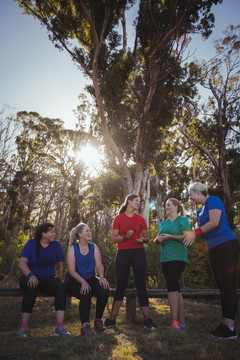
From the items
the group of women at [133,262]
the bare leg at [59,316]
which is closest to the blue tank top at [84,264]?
the group of women at [133,262]

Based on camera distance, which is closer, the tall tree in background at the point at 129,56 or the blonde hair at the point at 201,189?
the blonde hair at the point at 201,189

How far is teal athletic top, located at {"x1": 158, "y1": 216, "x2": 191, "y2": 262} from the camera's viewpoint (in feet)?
11.2

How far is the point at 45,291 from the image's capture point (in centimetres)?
351

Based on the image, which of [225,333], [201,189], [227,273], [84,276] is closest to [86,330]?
[84,276]

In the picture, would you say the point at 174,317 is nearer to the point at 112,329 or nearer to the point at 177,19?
the point at 112,329

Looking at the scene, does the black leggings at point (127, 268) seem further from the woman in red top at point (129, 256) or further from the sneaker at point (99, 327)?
the sneaker at point (99, 327)

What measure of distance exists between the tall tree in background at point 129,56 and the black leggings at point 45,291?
271 inches

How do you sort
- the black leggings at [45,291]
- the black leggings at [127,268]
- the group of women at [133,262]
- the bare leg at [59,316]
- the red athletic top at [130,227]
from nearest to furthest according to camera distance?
the group of women at [133,262]
the bare leg at [59,316]
the black leggings at [45,291]
the black leggings at [127,268]
the red athletic top at [130,227]

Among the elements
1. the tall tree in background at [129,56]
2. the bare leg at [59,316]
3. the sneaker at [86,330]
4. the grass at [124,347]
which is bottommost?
the sneaker at [86,330]

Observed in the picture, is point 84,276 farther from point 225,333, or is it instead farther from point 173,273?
point 225,333

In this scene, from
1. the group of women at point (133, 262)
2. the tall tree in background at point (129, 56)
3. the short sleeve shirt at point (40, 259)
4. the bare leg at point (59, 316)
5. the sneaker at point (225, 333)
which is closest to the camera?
the sneaker at point (225, 333)

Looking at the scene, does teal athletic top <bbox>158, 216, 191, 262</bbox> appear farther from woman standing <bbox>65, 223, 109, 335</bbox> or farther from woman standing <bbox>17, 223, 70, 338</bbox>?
woman standing <bbox>17, 223, 70, 338</bbox>

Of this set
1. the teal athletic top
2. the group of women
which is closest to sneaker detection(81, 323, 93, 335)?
the group of women

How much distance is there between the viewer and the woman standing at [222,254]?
2.79 meters
